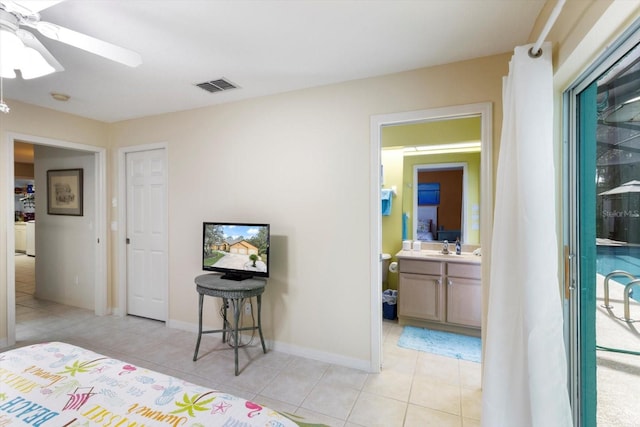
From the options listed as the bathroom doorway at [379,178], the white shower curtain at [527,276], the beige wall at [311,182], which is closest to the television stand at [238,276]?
the beige wall at [311,182]

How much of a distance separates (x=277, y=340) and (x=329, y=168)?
1701 mm

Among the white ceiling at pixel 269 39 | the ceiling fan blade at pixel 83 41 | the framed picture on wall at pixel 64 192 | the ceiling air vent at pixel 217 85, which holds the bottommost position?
the framed picture on wall at pixel 64 192

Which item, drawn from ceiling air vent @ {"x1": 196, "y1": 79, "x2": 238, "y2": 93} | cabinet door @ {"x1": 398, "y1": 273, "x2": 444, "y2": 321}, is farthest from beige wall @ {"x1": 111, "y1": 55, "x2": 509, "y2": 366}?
cabinet door @ {"x1": 398, "y1": 273, "x2": 444, "y2": 321}

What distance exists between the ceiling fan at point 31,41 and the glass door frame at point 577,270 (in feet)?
7.60

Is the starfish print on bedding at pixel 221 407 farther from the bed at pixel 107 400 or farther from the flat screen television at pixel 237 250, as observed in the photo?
the flat screen television at pixel 237 250

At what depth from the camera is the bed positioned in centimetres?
102

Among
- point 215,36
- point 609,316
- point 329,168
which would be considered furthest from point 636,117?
point 215,36

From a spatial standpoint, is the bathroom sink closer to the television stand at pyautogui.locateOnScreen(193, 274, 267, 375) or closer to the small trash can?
the small trash can

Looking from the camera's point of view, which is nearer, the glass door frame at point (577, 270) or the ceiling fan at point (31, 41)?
the ceiling fan at point (31, 41)

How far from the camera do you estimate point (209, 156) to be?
3.11 metres

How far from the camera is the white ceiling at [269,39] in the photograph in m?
1.60

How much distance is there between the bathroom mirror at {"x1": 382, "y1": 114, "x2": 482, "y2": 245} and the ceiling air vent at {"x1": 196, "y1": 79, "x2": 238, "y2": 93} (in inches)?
72.3

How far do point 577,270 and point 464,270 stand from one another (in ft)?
5.21

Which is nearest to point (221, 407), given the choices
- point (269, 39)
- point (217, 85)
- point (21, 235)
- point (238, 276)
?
point (238, 276)
